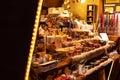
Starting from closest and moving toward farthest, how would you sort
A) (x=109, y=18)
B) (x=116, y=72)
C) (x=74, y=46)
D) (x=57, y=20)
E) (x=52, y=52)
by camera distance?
(x=52, y=52) < (x=74, y=46) < (x=57, y=20) < (x=116, y=72) < (x=109, y=18)

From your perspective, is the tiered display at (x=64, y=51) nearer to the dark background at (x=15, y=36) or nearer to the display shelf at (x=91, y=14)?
the dark background at (x=15, y=36)

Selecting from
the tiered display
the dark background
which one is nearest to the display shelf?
the tiered display

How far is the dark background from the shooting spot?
1.48 metres

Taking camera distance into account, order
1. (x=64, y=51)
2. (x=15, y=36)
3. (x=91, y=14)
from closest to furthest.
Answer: (x=15, y=36) < (x=64, y=51) < (x=91, y=14)

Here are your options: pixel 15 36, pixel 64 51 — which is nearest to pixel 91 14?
pixel 64 51

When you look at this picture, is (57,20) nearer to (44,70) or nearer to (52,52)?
(52,52)

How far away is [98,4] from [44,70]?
1026 cm

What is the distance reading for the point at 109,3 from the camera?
40.3ft

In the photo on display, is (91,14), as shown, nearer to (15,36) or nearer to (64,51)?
(64,51)

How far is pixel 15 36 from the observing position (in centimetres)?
153

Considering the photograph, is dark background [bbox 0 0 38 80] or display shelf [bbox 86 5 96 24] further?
display shelf [bbox 86 5 96 24]

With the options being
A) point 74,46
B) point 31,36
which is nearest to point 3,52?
point 31,36

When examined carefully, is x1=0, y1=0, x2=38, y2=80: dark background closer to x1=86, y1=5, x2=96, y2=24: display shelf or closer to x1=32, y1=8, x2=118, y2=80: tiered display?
x1=32, y1=8, x2=118, y2=80: tiered display

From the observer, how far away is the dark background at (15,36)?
148 centimetres
